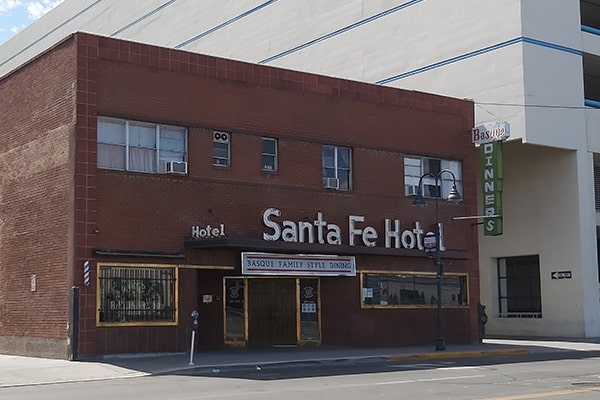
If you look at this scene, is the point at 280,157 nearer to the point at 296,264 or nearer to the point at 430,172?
the point at 296,264

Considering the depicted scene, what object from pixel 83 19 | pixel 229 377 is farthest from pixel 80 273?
pixel 83 19

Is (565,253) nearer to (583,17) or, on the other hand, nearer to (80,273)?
(583,17)

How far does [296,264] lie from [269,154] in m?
3.56

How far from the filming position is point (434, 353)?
25719 millimetres

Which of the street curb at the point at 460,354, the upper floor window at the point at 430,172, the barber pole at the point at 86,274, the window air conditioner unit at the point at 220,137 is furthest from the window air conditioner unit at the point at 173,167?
the upper floor window at the point at 430,172

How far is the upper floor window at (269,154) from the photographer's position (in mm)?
27334

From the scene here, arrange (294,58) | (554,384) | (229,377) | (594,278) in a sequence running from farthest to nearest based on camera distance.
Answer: (294,58) → (594,278) → (229,377) → (554,384)

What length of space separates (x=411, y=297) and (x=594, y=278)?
9564mm

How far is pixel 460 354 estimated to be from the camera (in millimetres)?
26016

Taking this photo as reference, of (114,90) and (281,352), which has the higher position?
(114,90)

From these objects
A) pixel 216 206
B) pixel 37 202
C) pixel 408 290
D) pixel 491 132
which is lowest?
pixel 408 290

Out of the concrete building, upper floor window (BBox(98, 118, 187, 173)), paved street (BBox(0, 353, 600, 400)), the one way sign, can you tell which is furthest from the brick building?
the one way sign

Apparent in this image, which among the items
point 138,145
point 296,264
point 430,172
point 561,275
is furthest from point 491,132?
point 138,145

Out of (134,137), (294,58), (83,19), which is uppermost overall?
(83,19)
